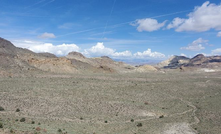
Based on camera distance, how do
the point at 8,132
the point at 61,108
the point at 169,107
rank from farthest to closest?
the point at 169,107 → the point at 61,108 → the point at 8,132

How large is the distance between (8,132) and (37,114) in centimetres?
1185


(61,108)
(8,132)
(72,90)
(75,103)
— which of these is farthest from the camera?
(72,90)

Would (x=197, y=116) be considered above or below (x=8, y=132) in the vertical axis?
below

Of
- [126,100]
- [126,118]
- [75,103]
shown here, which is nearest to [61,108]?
[75,103]

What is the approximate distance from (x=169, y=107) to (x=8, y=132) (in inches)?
1195

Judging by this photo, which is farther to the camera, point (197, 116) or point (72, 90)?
point (72, 90)

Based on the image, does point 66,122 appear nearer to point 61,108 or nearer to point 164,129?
point 61,108

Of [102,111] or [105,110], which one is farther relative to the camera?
[105,110]

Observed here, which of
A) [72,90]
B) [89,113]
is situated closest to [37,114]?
[89,113]

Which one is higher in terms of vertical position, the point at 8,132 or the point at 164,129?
the point at 8,132

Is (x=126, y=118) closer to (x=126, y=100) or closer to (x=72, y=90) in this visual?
(x=126, y=100)

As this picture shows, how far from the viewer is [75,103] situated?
3688 centimetres

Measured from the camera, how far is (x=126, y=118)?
102ft

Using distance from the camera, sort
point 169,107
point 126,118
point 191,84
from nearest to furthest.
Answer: point 126,118
point 169,107
point 191,84
